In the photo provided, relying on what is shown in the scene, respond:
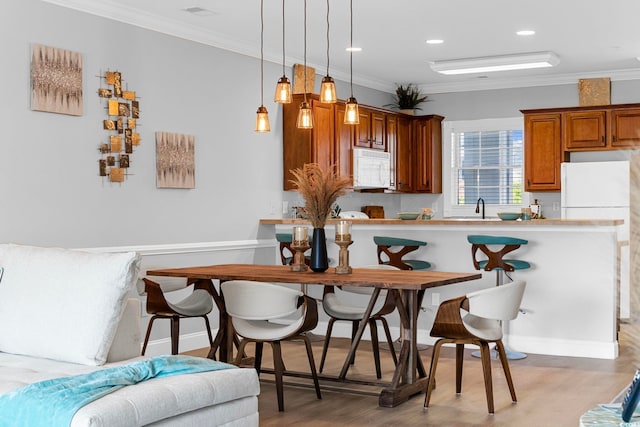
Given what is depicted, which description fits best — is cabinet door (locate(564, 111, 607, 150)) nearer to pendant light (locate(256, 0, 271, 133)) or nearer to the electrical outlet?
the electrical outlet

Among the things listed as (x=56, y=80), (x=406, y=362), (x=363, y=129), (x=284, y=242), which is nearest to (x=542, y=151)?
(x=363, y=129)

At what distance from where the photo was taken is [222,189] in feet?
23.2

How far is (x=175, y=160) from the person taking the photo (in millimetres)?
6531

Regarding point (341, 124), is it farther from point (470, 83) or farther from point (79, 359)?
point (79, 359)

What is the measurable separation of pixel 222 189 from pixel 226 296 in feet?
8.36

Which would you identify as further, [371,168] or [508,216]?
[371,168]

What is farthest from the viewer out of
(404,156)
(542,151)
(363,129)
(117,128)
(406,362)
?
(404,156)

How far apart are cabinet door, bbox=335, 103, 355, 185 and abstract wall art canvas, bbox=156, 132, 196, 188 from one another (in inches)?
73.7

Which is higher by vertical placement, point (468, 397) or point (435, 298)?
point (435, 298)

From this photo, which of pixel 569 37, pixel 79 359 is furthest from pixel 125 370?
pixel 569 37

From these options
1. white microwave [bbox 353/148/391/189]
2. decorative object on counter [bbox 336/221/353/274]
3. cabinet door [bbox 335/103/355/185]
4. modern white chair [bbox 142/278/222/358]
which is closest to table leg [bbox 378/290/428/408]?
decorative object on counter [bbox 336/221/353/274]

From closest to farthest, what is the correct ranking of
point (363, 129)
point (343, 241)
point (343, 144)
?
point (343, 241) < point (343, 144) < point (363, 129)

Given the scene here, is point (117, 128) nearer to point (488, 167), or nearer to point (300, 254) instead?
point (300, 254)

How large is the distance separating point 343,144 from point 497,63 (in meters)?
1.76
